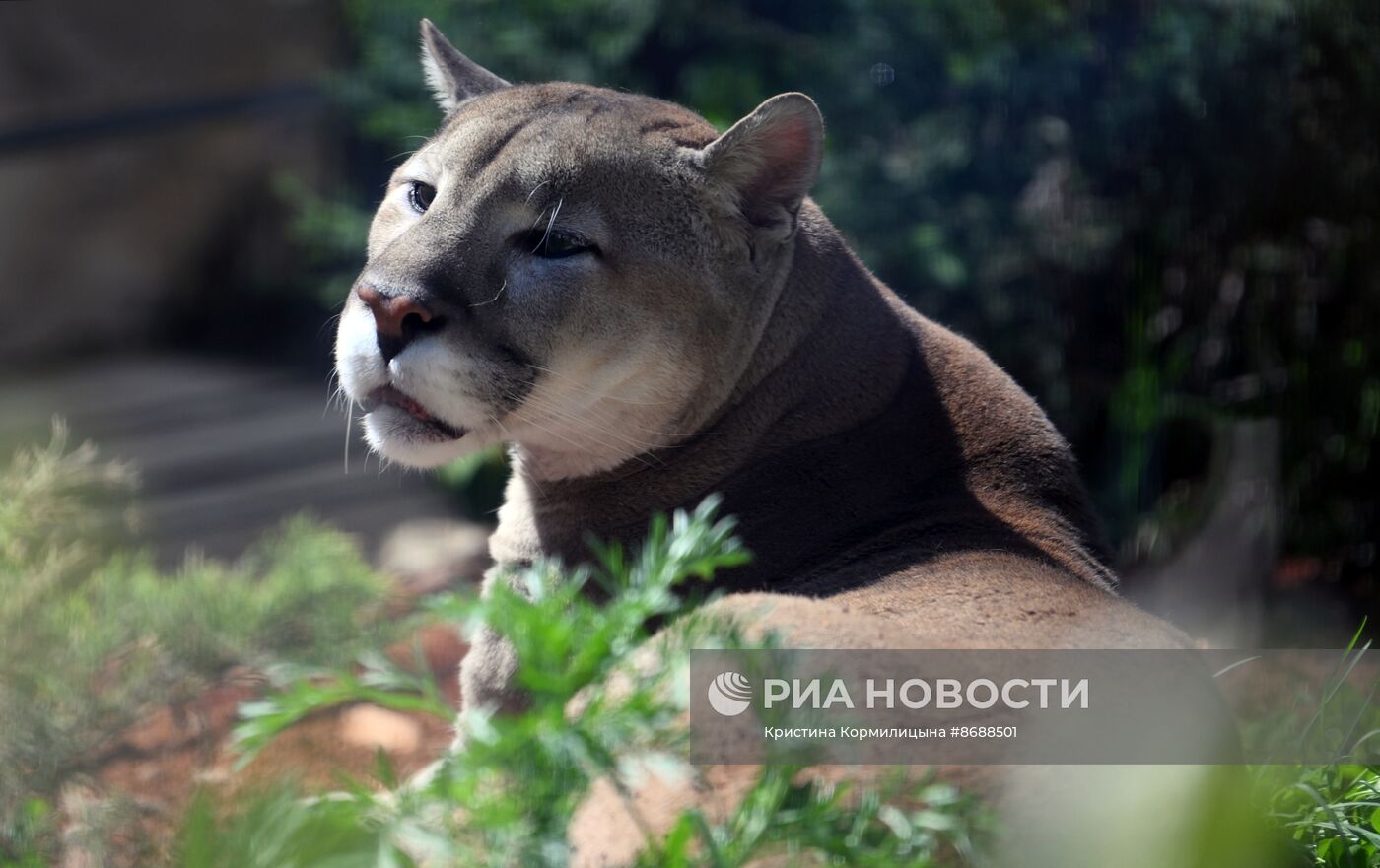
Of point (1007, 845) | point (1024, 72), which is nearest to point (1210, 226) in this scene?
point (1024, 72)

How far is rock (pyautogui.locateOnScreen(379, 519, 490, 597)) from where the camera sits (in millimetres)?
5656

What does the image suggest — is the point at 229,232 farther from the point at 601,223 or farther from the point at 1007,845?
the point at 1007,845

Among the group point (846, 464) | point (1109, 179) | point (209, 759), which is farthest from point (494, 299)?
point (1109, 179)

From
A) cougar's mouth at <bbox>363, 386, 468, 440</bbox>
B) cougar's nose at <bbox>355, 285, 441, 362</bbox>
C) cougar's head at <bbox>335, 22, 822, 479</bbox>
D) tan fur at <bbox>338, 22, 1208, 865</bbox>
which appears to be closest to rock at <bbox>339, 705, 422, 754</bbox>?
tan fur at <bbox>338, 22, 1208, 865</bbox>

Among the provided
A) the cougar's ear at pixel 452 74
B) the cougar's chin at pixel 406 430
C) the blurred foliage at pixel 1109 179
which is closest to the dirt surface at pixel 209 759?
the cougar's chin at pixel 406 430

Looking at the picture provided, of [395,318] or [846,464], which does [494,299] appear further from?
[846,464]

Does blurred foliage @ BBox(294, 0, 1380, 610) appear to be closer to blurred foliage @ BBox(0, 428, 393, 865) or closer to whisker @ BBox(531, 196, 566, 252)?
whisker @ BBox(531, 196, 566, 252)

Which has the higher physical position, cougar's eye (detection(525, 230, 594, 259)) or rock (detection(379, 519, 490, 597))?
cougar's eye (detection(525, 230, 594, 259))

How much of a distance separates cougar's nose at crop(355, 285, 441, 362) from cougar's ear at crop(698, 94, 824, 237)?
A: 0.75m

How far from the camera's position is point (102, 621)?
3.09 m

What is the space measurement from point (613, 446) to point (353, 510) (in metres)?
4.11

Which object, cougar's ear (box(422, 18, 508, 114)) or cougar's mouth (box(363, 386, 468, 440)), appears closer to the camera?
cougar's mouth (box(363, 386, 468, 440))

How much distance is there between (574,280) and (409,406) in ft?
1.45

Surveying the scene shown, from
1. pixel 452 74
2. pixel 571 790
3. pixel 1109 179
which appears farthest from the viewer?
pixel 1109 179
